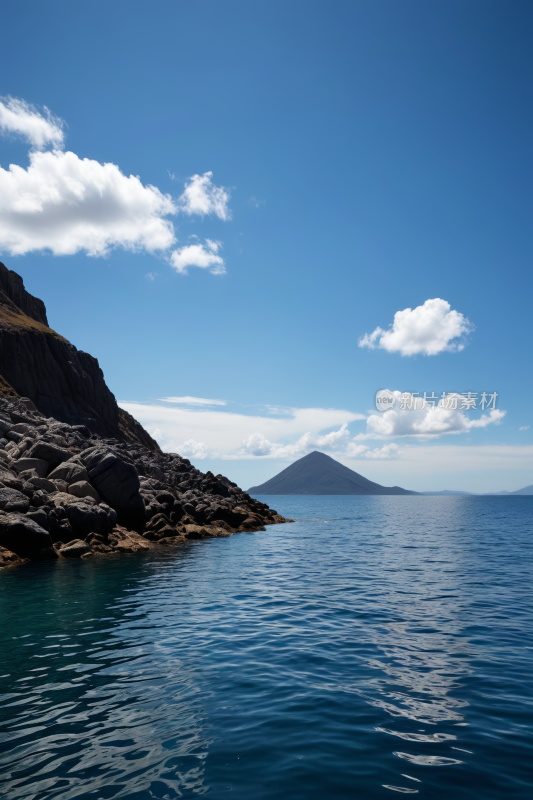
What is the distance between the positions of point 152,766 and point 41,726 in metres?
2.80

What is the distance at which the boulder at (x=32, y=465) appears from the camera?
3406cm

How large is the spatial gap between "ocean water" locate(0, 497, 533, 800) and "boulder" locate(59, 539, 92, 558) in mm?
7999

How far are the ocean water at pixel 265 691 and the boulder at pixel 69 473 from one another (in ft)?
47.9

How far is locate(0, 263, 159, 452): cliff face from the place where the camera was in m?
72.1

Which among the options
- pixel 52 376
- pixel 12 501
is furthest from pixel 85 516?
pixel 52 376

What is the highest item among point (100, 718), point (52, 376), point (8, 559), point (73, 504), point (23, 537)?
point (52, 376)

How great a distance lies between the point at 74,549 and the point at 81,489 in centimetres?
609

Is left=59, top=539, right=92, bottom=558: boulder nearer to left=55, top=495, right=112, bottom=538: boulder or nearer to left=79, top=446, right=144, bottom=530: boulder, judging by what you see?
left=55, top=495, right=112, bottom=538: boulder

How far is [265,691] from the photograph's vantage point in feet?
33.0

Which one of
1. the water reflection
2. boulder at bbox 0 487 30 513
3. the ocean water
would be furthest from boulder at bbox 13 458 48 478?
the water reflection

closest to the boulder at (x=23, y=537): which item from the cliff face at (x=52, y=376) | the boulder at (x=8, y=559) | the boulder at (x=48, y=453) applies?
the boulder at (x=8, y=559)

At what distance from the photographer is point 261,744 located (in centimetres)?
784

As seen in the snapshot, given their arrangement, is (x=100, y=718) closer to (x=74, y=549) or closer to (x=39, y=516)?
(x=39, y=516)

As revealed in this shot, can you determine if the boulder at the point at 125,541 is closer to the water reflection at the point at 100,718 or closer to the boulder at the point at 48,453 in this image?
the boulder at the point at 48,453
